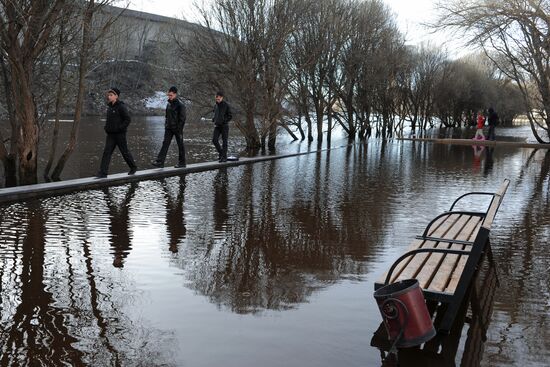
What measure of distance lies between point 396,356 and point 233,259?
2823 mm

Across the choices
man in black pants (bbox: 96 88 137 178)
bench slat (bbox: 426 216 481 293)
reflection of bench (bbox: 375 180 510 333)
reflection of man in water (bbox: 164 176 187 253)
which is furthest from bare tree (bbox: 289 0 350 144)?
reflection of bench (bbox: 375 180 510 333)

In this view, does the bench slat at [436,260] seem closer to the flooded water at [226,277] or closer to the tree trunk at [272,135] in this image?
the flooded water at [226,277]

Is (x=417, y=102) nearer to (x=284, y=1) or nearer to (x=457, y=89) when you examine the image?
(x=457, y=89)

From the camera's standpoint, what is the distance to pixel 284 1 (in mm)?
25000

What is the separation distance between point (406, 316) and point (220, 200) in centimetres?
704

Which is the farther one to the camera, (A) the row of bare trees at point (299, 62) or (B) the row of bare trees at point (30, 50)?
(A) the row of bare trees at point (299, 62)

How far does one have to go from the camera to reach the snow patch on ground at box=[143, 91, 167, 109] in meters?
90.3

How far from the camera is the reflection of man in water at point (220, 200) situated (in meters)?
8.47

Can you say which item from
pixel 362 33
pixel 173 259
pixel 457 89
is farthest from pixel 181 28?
pixel 457 89

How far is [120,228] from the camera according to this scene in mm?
7738

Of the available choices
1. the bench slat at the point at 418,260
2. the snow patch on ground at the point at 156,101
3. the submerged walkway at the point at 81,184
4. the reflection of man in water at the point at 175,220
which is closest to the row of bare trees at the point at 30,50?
the submerged walkway at the point at 81,184

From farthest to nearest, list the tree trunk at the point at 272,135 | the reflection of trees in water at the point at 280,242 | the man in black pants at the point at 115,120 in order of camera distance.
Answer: the tree trunk at the point at 272,135, the man in black pants at the point at 115,120, the reflection of trees in water at the point at 280,242

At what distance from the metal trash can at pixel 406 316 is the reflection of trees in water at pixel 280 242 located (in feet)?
4.12

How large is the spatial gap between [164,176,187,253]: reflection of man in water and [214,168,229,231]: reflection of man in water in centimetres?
47
